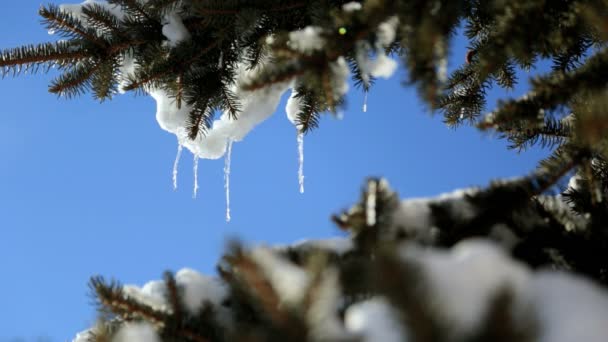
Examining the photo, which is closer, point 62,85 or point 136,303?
point 136,303

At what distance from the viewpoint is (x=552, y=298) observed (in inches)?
33.5

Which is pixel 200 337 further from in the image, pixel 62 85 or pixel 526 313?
pixel 62 85

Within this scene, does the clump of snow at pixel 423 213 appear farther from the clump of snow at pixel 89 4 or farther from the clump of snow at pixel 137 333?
the clump of snow at pixel 89 4

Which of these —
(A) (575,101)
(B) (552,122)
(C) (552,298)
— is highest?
(B) (552,122)

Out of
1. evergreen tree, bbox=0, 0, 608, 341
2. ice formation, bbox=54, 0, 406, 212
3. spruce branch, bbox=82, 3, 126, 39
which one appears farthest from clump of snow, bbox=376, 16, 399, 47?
spruce branch, bbox=82, 3, 126, 39

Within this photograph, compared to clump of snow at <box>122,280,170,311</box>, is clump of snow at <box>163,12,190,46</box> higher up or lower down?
higher up

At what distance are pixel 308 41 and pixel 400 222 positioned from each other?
482 mm

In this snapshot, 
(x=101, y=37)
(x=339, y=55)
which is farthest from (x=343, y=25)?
(x=101, y=37)

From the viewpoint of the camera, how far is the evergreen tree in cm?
72

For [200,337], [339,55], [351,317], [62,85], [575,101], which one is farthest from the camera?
[62,85]

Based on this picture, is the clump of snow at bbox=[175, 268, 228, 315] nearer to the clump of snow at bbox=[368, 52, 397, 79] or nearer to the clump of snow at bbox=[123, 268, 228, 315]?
the clump of snow at bbox=[123, 268, 228, 315]

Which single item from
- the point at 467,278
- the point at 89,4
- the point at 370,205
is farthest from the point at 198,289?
the point at 89,4

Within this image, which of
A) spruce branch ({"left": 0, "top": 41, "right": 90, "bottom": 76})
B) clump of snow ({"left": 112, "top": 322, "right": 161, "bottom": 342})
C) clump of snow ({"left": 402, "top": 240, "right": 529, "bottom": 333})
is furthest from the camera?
spruce branch ({"left": 0, "top": 41, "right": 90, "bottom": 76})

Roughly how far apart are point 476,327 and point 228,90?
2.16 meters
